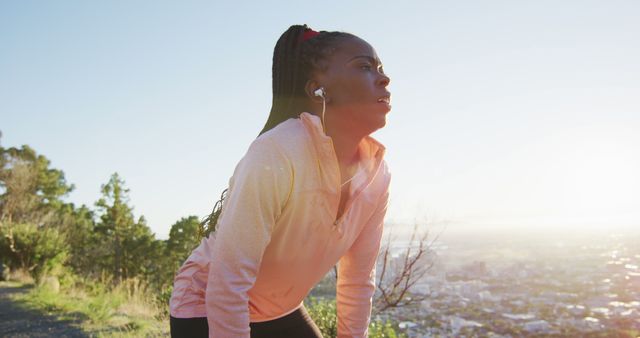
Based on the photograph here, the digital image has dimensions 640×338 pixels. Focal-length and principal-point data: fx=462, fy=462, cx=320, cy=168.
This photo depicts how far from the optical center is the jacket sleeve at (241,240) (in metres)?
1.29

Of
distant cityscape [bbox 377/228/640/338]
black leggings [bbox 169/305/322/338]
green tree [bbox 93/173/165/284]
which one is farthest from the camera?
green tree [bbox 93/173/165/284]

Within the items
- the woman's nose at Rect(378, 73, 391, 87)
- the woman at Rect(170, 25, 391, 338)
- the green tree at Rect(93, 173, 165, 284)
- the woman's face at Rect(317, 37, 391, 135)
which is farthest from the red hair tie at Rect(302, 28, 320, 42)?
the green tree at Rect(93, 173, 165, 284)

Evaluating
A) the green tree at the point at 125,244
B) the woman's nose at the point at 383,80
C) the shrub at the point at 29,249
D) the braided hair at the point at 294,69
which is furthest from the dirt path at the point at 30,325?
the green tree at the point at 125,244

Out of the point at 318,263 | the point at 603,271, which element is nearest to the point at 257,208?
the point at 318,263

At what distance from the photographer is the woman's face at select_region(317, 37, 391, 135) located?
1.56 meters

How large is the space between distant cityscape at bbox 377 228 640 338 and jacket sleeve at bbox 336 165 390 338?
319 cm

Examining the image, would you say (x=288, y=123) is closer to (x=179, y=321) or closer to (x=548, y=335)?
(x=179, y=321)

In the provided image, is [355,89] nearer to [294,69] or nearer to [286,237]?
[294,69]

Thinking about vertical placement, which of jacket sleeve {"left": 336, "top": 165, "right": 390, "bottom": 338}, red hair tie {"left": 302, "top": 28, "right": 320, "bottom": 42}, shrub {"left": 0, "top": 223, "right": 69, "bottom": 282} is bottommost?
shrub {"left": 0, "top": 223, "right": 69, "bottom": 282}

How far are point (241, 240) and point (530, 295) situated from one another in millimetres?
20993

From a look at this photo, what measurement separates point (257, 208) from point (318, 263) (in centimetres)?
44

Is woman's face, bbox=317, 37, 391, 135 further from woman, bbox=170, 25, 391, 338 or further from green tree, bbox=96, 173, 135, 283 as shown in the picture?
green tree, bbox=96, 173, 135, 283

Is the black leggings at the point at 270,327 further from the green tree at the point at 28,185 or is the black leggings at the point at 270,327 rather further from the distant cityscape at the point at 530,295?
the green tree at the point at 28,185

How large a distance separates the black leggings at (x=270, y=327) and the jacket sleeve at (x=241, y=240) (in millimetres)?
189
